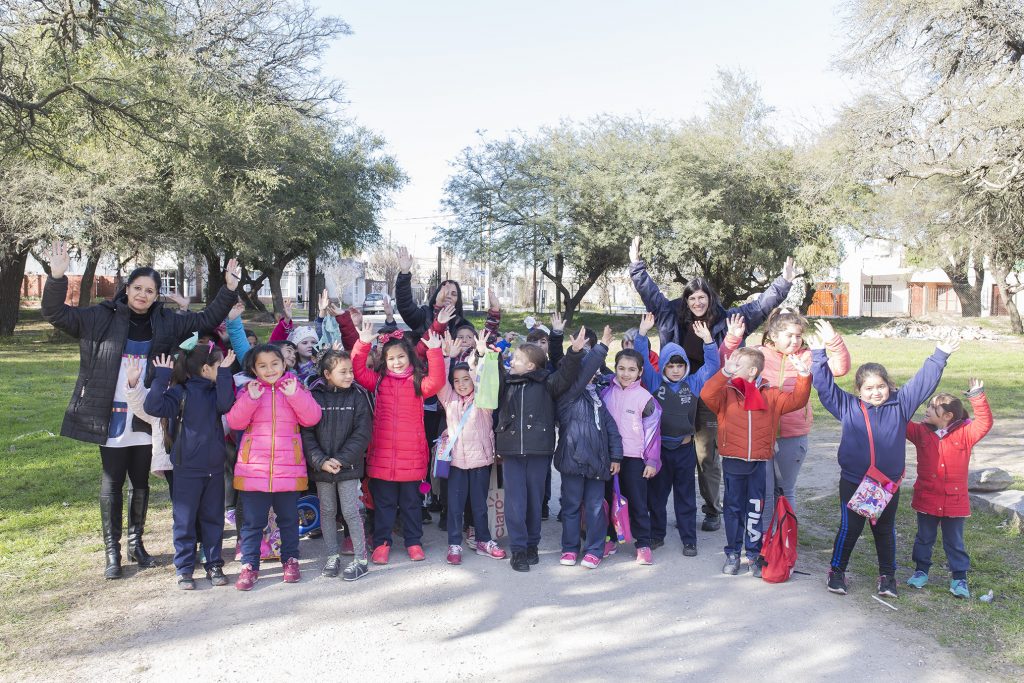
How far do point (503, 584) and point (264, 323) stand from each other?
27.5 m

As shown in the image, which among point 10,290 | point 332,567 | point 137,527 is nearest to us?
point 332,567

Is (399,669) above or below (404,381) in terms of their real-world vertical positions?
below

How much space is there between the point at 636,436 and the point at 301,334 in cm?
268

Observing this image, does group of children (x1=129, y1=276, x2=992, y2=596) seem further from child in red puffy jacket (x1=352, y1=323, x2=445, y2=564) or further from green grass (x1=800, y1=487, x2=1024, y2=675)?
green grass (x1=800, y1=487, x2=1024, y2=675)

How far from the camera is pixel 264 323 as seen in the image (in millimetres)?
30203

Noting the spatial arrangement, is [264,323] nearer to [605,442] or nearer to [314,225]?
[314,225]

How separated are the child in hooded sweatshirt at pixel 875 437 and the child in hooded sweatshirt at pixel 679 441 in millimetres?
893

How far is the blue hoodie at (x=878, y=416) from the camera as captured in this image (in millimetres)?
4320

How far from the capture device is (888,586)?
14.1 ft

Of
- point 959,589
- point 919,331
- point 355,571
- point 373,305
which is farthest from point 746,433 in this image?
point 373,305

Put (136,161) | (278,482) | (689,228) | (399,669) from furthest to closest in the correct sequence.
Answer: (689,228) → (136,161) → (278,482) → (399,669)

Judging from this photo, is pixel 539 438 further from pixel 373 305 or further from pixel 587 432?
pixel 373 305

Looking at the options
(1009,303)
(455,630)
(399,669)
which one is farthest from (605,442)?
(1009,303)

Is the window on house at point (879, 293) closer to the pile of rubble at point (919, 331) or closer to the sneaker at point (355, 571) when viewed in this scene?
the pile of rubble at point (919, 331)
